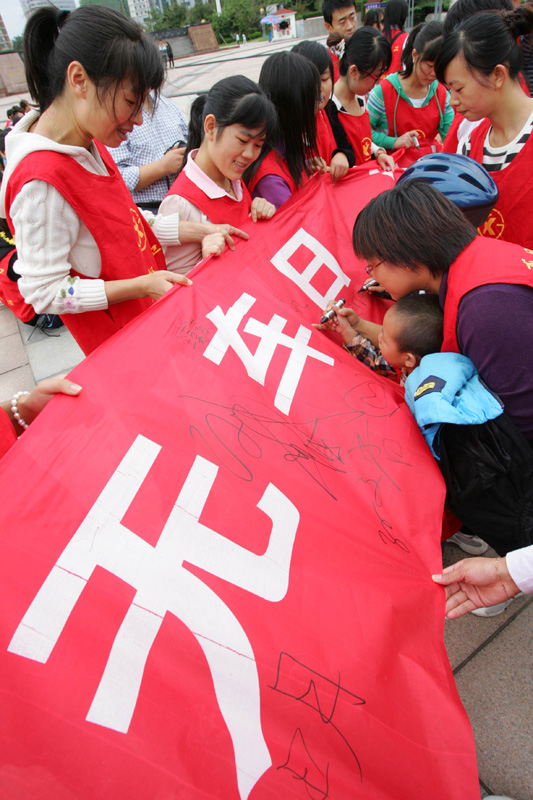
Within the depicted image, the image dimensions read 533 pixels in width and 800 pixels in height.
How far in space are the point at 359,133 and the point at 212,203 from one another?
1.65 metres

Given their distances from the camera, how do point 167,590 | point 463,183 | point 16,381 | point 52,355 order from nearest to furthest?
point 167,590
point 463,183
point 16,381
point 52,355

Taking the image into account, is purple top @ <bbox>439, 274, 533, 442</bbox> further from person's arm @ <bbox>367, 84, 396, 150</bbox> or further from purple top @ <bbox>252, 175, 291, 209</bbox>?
person's arm @ <bbox>367, 84, 396, 150</bbox>

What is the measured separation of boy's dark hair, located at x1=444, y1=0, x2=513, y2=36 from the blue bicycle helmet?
1369mm

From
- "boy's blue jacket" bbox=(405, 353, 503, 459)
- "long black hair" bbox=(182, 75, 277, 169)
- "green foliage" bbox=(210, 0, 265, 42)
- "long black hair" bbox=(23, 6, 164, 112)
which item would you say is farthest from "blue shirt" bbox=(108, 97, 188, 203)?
"green foliage" bbox=(210, 0, 265, 42)

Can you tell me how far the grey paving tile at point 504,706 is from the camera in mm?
1300

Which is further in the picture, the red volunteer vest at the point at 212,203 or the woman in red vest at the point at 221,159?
the red volunteer vest at the point at 212,203

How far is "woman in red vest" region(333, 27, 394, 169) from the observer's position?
2850 mm

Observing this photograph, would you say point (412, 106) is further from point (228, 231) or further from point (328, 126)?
point (228, 231)

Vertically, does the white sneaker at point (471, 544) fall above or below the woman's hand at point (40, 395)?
below

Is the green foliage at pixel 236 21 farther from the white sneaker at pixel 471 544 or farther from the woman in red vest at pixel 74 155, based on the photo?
the white sneaker at pixel 471 544

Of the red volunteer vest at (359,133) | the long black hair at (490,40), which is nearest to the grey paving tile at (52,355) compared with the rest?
the red volunteer vest at (359,133)

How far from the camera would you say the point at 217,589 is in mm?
958

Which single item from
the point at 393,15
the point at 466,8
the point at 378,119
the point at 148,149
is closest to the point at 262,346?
the point at 148,149

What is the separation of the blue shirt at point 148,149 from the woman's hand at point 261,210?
656 millimetres
